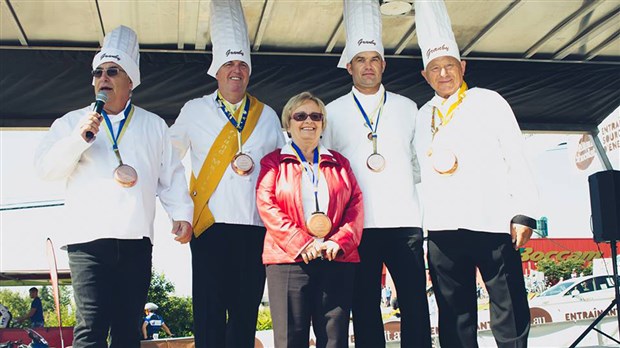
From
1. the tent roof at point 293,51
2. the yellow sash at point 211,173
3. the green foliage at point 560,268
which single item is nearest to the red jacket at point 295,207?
the yellow sash at point 211,173

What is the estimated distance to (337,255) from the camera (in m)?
2.94

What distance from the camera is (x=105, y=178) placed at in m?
2.96

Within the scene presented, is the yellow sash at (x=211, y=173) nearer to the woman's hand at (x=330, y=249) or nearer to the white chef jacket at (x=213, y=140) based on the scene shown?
the white chef jacket at (x=213, y=140)

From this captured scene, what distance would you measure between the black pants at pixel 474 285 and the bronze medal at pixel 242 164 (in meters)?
1.03

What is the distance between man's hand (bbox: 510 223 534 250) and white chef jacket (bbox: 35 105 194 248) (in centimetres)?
160

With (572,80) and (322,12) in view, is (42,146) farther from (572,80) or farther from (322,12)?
(572,80)

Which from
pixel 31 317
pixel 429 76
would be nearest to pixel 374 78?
pixel 429 76

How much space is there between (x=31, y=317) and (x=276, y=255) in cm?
1329

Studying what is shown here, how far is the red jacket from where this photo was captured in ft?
9.61

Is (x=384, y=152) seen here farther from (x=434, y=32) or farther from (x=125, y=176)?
(x=125, y=176)

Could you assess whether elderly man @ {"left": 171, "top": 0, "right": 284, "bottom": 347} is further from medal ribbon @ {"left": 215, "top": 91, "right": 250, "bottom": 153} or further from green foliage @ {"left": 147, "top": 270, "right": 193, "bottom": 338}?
green foliage @ {"left": 147, "top": 270, "right": 193, "bottom": 338}

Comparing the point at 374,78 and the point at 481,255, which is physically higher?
the point at 374,78

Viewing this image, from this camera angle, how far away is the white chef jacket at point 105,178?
9.47 ft

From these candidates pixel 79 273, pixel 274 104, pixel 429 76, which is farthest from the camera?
pixel 274 104
